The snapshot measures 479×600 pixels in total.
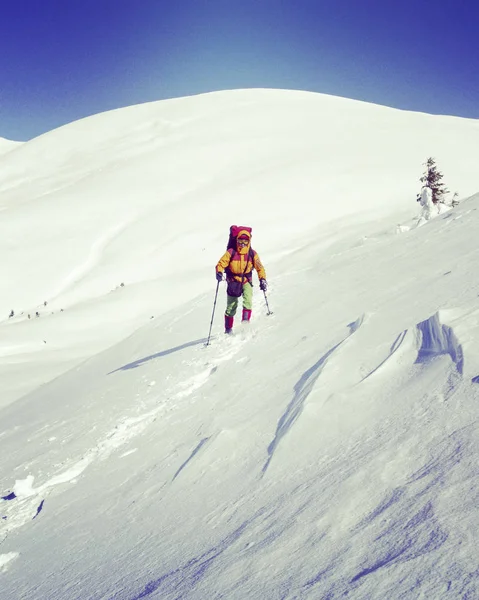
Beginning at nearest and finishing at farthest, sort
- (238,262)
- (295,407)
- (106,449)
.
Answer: (295,407) < (106,449) < (238,262)

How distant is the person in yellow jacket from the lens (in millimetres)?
8500

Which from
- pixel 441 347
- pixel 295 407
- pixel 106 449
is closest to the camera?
pixel 441 347

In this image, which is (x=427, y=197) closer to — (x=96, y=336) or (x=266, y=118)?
(x=96, y=336)

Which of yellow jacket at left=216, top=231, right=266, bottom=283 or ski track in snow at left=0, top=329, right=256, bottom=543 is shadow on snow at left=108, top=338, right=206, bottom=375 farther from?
yellow jacket at left=216, top=231, right=266, bottom=283

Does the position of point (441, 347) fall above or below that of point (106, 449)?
above

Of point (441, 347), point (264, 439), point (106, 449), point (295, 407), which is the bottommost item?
point (106, 449)

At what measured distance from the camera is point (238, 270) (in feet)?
28.4

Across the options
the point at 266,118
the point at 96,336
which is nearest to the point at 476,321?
the point at 96,336

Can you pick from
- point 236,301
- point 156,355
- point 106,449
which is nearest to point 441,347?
point 106,449

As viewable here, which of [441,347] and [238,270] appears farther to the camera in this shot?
[238,270]

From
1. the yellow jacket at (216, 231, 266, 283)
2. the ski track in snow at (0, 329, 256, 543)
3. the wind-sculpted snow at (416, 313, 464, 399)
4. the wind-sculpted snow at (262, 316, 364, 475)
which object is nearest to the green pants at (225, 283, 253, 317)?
the yellow jacket at (216, 231, 266, 283)

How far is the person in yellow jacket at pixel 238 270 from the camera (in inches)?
335

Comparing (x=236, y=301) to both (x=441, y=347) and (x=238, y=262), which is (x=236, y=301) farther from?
(x=441, y=347)

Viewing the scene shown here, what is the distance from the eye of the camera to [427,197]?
1659cm
